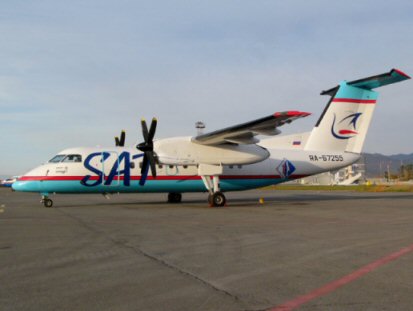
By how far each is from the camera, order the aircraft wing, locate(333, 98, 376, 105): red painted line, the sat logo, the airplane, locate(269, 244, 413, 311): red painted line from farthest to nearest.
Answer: the sat logo < locate(333, 98, 376, 105): red painted line < the airplane < the aircraft wing < locate(269, 244, 413, 311): red painted line

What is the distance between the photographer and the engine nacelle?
20734 millimetres

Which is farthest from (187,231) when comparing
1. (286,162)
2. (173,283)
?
(286,162)

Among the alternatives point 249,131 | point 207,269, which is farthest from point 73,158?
point 207,269

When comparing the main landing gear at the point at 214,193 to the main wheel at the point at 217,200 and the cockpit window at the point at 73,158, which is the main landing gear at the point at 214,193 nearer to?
the main wheel at the point at 217,200

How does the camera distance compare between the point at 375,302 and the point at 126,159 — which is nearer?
the point at 375,302

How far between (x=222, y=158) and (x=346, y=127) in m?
8.23

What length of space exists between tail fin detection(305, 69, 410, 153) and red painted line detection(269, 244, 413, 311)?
17.0 meters

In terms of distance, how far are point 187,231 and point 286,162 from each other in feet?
45.7

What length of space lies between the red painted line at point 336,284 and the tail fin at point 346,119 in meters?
17.0

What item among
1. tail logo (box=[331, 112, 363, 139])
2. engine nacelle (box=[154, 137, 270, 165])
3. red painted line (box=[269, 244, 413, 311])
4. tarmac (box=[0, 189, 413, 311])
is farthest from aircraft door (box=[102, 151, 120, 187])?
red painted line (box=[269, 244, 413, 311])

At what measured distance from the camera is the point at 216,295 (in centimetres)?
501

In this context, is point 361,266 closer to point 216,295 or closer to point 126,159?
point 216,295

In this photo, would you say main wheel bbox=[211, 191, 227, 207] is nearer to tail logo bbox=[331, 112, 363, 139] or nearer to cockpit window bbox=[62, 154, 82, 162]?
cockpit window bbox=[62, 154, 82, 162]

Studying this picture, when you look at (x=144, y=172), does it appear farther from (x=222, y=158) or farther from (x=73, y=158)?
(x=222, y=158)
